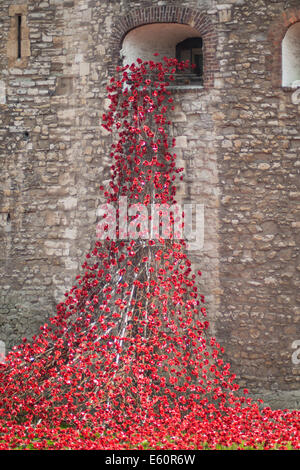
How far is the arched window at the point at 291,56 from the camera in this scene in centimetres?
756

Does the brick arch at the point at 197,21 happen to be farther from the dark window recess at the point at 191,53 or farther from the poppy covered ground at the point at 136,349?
the dark window recess at the point at 191,53

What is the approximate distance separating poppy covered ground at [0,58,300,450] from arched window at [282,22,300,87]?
1115 millimetres

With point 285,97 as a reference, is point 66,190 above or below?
below

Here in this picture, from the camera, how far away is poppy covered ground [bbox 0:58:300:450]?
6070mm

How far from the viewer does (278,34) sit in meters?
7.40

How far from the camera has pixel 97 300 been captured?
717 centimetres

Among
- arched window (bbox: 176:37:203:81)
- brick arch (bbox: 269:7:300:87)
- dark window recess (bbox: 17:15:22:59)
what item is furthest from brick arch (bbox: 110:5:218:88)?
dark window recess (bbox: 17:15:22:59)

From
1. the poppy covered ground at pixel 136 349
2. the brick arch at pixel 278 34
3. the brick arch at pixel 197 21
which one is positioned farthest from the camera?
the brick arch at pixel 197 21

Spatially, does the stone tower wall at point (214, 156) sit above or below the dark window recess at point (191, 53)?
below

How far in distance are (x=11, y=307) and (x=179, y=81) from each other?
3431 millimetres

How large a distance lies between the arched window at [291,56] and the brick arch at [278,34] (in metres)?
0.14

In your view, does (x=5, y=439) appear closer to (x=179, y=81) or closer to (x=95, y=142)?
(x=95, y=142)

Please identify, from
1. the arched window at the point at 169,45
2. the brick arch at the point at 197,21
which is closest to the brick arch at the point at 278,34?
the brick arch at the point at 197,21
